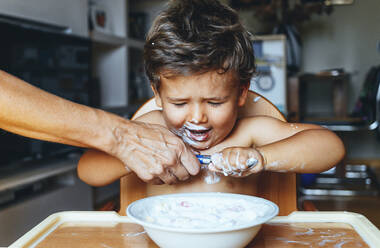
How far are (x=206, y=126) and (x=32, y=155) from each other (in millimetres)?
1291

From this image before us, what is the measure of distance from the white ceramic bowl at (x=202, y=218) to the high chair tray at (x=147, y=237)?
53mm

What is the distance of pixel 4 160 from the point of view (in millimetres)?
1726

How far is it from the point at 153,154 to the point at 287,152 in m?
0.31

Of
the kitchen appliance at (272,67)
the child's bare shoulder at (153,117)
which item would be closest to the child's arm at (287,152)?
the child's bare shoulder at (153,117)

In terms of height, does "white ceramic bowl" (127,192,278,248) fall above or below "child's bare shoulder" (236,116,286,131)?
below

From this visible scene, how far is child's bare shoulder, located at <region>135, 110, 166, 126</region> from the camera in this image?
1148mm

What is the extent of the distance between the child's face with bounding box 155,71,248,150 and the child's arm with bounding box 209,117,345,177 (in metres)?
0.12

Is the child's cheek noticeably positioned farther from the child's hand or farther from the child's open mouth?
the child's hand

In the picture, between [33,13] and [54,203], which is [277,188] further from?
[33,13]

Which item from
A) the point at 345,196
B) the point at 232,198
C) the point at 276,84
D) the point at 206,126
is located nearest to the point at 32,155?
the point at 206,126

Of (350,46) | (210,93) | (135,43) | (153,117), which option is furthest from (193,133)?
(350,46)

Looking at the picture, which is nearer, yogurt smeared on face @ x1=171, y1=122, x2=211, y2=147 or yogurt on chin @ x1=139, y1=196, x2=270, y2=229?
yogurt on chin @ x1=139, y1=196, x2=270, y2=229

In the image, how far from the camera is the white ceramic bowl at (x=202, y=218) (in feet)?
1.77

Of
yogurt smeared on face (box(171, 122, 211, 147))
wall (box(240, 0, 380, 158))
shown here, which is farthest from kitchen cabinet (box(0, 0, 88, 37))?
wall (box(240, 0, 380, 158))
